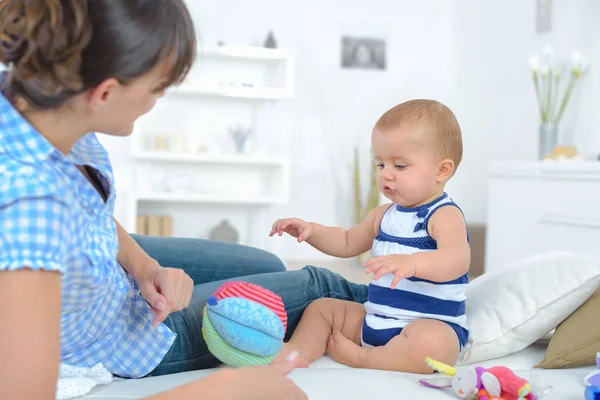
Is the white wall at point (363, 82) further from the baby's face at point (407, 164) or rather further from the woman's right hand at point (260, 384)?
the woman's right hand at point (260, 384)

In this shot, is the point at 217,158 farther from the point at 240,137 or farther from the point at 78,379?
the point at 78,379

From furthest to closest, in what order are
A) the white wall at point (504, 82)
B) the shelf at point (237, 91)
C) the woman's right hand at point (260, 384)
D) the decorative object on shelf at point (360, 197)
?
the decorative object on shelf at point (360, 197), the shelf at point (237, 91), the white wall at point (504, 82), the woman's right hand at point (260, 384)

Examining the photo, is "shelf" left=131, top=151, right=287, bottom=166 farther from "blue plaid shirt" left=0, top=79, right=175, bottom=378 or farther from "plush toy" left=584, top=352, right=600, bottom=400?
"plush toy" left=584, top=352, right=600, bottom=400

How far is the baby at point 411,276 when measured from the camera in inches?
53.4

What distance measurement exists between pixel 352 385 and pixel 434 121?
0.57 metres

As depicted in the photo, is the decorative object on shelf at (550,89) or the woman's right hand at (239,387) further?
the decorative object on shelf at (550,89)

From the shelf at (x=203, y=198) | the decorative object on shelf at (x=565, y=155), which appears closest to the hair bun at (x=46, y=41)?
the decorative object on shelf at (x=565, y=155)

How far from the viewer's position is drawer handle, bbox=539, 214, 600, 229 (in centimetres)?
326

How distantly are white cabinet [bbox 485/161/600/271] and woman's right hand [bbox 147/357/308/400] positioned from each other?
2657mm

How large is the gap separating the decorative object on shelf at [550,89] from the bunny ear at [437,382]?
2852 mm

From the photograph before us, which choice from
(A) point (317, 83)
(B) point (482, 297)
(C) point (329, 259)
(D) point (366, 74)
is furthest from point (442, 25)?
(B) point (482, 297)

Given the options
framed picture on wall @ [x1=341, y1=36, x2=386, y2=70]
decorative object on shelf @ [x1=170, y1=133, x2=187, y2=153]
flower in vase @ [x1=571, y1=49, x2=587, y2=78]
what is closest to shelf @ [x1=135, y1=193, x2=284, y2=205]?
decorative object on shelf @ [x1=170, y1=133, x2=187, y2=153]

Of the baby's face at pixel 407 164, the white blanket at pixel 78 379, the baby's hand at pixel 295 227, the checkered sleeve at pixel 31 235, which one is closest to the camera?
the checkered sleeve at pixel 31 235

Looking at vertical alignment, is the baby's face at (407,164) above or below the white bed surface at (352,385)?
above
